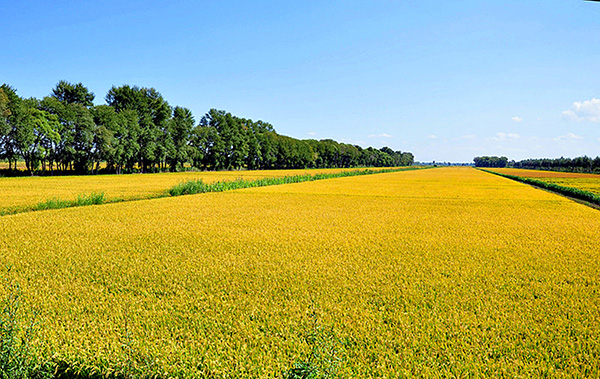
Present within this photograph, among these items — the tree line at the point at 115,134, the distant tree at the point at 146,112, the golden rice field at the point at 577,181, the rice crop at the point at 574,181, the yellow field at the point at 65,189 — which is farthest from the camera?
the distant tree at the point at 146,112

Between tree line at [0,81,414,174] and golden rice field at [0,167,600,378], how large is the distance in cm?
5396

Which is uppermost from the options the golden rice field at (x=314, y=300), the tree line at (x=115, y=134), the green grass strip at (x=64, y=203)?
the tree line at (x=115, y=134)

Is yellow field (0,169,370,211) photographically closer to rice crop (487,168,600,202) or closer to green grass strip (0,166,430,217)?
green grass strip (0,166,430,217)

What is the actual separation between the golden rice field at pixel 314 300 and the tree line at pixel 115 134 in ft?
177

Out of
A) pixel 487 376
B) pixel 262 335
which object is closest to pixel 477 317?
pixel 487 376

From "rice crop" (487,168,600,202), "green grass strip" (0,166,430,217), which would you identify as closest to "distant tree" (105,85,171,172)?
"green grass strip" (0,166,430,217)

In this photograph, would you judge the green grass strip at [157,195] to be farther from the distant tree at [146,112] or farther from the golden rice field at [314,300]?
the distant tree at [146,112]

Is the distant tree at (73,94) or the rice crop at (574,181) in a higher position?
the distant tree at (73,94)

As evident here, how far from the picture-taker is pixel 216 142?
3863 inches

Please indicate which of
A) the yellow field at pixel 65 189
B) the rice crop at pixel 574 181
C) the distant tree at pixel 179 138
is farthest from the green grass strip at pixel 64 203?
the distant tree at pixel 179 138

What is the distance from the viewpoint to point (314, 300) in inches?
251

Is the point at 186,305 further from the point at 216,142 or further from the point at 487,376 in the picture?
the point at 216,142

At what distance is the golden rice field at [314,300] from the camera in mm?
4410

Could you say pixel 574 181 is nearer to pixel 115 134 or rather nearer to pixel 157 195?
pixel 157 195
